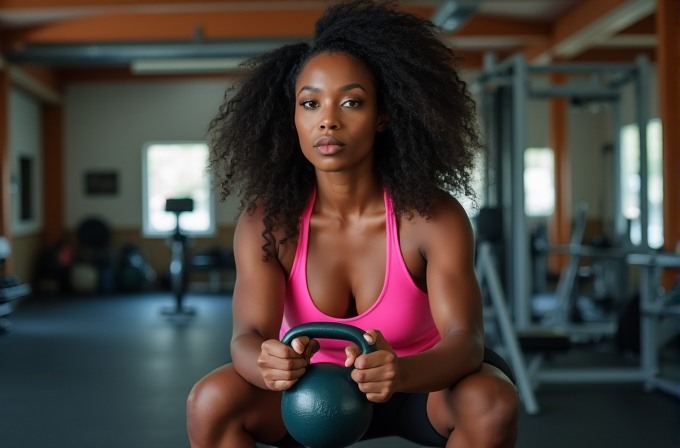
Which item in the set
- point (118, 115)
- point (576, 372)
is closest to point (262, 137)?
point (576, 372)

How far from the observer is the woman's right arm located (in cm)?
122

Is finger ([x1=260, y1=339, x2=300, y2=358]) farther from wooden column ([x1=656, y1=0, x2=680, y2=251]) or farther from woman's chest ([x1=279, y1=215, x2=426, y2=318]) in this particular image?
wooden column ([x1=656, y1=0, x2=680, y2=251])

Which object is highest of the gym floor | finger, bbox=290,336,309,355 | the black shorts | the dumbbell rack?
finger, bbox=290,336,309,355

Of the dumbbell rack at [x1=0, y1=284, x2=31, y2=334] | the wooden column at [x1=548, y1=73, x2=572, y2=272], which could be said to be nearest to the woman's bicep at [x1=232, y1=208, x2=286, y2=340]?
the dumbbell rack at [x1=0, y1=284, x2=31, y2=334]

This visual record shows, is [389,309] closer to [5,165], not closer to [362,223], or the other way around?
[362,223]

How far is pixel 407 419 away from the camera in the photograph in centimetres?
138

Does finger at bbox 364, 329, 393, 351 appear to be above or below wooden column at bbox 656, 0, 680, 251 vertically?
below

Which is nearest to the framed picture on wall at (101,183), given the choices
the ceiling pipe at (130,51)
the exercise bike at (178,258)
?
the ceiling pipe at (130,51)

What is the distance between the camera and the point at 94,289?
8.41 m

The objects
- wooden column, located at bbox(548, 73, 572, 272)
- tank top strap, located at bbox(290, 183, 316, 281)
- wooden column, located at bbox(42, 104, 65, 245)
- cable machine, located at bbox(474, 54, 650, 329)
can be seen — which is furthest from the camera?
wooden column, located at bbox(42, 104, 65, 245)

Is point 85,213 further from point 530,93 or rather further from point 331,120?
point 331,120

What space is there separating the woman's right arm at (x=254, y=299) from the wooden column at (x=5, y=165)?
637cm

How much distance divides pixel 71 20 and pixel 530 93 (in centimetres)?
528

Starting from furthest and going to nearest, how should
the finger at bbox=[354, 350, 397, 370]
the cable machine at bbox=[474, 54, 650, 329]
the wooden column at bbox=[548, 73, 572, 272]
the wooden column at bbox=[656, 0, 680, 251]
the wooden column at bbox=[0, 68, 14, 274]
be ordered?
Result: the wooden column at bbox=[548, 73, 572, 272]
the wooden column at bbox=[0, 68, 14, 274]
the wooden column at bbox=[656, 0, 680, 251]
the cable machine at bbox=[474, 54, 650, 329]
the finger at bbox=[354, 350, 397, 370]
